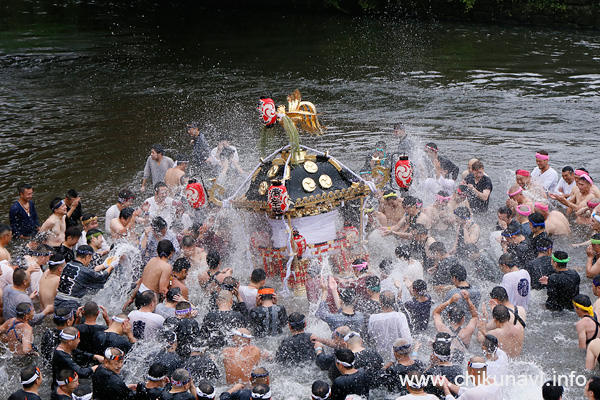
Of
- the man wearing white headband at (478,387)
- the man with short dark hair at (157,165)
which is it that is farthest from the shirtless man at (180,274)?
the man with short dark hair at (157,165)

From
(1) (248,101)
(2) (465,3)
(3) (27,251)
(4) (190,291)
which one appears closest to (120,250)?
(4) (190,291)

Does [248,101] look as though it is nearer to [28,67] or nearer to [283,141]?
[283,141]

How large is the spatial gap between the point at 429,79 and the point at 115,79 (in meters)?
10.9

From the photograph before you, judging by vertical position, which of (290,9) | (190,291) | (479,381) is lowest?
(190,291)

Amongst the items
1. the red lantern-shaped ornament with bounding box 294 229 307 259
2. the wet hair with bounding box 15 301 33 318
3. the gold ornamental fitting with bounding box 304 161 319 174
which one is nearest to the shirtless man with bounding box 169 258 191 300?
the red lantern-shaped ornament with bounding box 294 229 307 259

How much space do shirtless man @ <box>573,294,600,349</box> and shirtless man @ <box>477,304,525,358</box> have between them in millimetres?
788

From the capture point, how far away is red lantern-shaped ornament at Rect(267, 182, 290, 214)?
8648 mm

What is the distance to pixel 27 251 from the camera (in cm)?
1054

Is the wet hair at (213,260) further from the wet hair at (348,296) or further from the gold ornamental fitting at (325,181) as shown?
the gold ornamental fitting at (325,181)

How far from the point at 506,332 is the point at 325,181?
3.42 meters

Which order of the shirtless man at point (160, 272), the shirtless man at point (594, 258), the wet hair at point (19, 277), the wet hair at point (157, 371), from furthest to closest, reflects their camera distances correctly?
the shirtless man at point (594, 258)
the shirtless man at point (160, 272)
the wet hair at point (19, 277)
the wet hair at point (157, 371)

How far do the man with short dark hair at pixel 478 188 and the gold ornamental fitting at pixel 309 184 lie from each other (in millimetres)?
3607

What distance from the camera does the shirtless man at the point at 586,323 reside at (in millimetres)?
7648

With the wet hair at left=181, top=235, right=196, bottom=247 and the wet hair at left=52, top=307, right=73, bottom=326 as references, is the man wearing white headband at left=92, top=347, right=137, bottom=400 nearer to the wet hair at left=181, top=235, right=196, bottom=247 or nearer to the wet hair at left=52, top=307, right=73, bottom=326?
the wet hair at left=52, top=307, right=73, bottom=326
